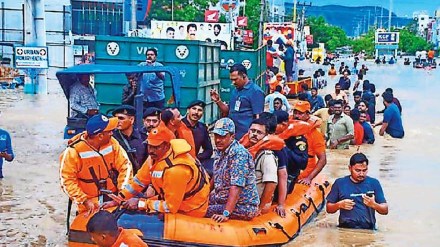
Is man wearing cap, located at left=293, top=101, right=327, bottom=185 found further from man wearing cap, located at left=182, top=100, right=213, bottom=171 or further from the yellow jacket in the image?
the yellow jacket

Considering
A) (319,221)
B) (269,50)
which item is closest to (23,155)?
(319,221)

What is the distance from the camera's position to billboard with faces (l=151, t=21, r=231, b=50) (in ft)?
114

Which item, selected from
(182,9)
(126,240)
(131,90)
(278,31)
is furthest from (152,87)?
(182,9)

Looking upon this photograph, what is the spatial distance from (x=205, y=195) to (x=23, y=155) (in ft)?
23.3

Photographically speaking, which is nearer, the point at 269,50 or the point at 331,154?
the point at 331,154

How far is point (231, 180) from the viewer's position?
281 inches

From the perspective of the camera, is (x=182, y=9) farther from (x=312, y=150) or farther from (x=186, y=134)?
(x=186, y=134)

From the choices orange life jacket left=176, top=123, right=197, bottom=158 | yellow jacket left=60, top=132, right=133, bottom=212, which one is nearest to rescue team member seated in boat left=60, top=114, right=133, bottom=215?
yellow jacket left=60, top=132, right=133, bottom=212

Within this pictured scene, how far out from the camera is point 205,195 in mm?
6992

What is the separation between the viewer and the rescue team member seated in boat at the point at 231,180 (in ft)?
23.0

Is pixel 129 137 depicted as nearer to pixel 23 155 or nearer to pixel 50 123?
pixel 23 155

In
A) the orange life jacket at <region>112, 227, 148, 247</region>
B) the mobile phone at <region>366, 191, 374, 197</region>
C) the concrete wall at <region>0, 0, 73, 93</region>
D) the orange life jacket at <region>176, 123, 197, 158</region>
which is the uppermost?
the concrete wall at <region>0, 0, 73, 93</region>

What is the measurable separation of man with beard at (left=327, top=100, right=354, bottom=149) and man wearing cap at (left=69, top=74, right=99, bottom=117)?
4901 millimetres

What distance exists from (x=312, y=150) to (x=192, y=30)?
25681 millimetres
